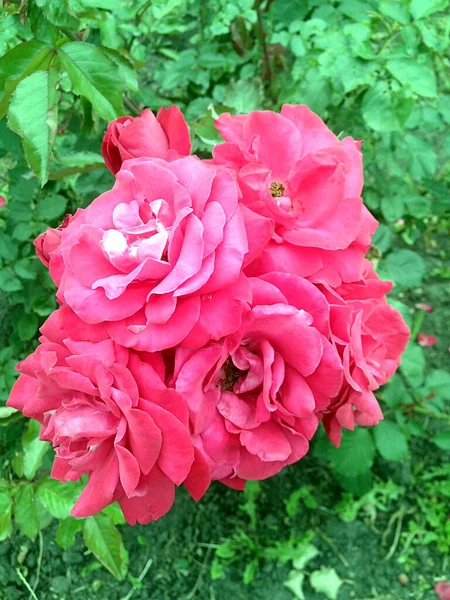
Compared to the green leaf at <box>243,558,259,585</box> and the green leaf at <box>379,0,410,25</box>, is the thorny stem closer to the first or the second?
the green leaf at <box>379,0,410,25</box>

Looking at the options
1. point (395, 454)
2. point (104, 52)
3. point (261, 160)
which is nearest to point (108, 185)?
point (104, 52)

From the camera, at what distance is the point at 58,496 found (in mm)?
1062

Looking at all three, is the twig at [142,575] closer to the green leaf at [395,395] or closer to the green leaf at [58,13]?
the green leaf at [395,395]

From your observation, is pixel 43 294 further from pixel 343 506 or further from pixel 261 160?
pixel 343 506

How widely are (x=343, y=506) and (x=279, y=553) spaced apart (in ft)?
0.76

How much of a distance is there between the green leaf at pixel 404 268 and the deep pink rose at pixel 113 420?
37.0 inches

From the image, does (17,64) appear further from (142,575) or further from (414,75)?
(142,575)

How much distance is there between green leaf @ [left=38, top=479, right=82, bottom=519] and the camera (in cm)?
105

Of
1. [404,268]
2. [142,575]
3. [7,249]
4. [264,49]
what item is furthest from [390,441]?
[264,49]

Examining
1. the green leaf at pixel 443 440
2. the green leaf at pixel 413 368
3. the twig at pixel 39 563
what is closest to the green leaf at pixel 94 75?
the green leaf at pixel 413 368

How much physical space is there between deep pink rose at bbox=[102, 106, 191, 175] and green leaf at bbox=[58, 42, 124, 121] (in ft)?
0.24

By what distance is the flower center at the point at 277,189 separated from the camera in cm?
83

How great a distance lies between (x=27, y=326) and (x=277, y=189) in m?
0.87

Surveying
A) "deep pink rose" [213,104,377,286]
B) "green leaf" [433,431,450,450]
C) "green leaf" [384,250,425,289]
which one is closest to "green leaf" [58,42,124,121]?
"deep pink rose" [213,104,377,286]
